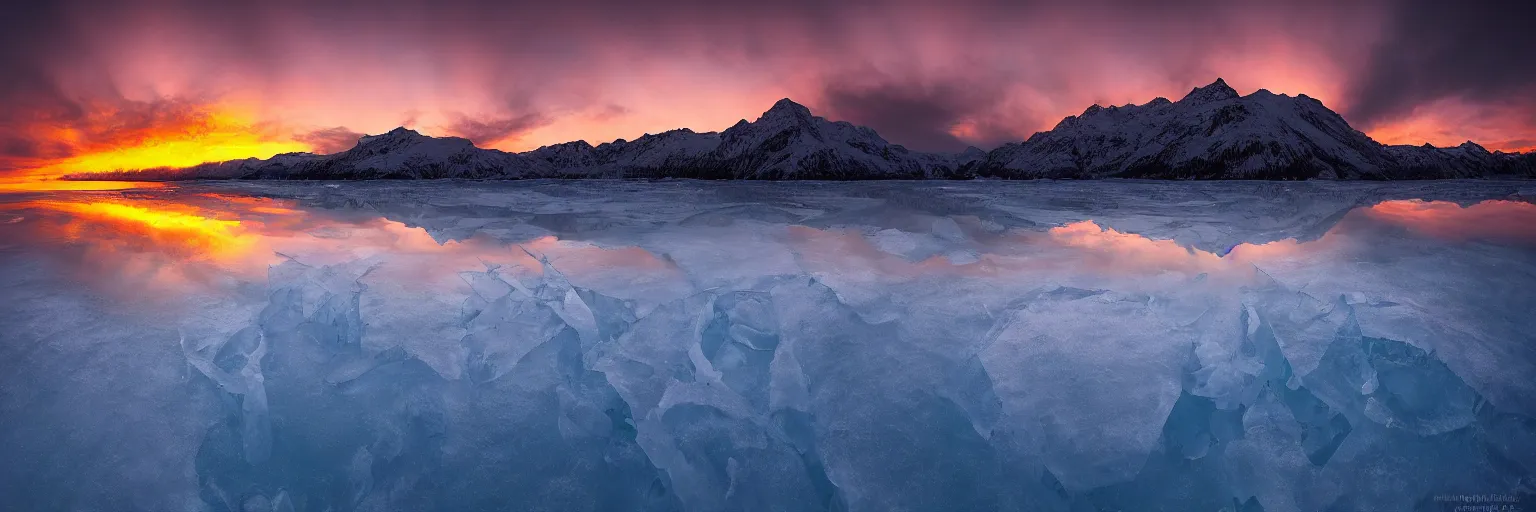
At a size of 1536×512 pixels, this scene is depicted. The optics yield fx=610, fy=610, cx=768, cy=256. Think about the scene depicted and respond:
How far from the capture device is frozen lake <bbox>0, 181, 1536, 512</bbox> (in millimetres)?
3740

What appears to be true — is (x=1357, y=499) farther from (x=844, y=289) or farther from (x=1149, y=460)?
(x=844, y=289)

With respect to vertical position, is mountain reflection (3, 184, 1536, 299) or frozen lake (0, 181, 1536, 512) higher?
mountain reflection (3, 184, 1536, 299)

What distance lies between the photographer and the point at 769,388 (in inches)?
172

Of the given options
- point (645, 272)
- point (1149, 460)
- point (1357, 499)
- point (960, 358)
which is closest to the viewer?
point (1357, 499)

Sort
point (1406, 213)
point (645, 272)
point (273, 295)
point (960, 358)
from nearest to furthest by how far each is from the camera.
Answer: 1. point (960, 358)
2. point (273, 295)
3. point (645, 272)
4. point (1406, 213)

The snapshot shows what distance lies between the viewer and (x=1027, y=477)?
377 centimetres

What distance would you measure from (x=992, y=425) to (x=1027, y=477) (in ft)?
1.26

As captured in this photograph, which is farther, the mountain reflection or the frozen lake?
the mountain reflection

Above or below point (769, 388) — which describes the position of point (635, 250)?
above

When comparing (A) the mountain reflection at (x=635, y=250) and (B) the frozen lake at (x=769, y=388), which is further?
(A) the mountain reflection at (x=635, y=250)

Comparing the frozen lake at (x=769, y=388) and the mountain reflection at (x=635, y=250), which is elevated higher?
the mountain reflection at (x=635, y=250)

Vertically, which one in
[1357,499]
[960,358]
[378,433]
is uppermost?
[960,358]

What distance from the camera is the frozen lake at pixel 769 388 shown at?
12.3ft

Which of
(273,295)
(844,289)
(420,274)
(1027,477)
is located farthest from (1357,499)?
(273,295)
